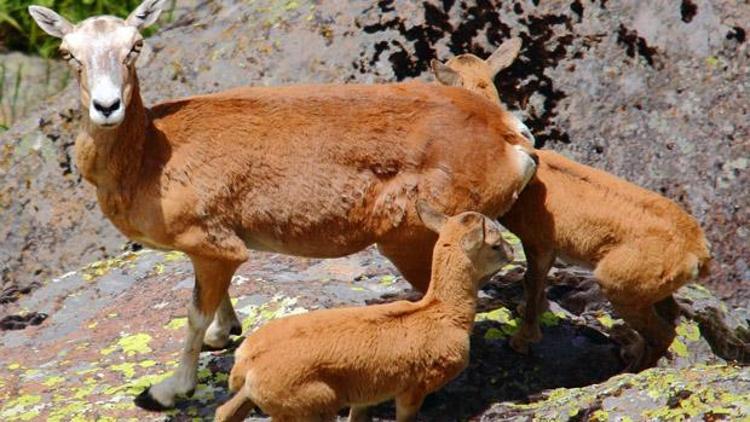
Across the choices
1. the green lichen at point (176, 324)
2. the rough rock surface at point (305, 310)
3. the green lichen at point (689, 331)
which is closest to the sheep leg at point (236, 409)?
the rough rock surface at point (305, 310)

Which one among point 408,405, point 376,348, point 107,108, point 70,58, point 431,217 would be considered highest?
point 70,58

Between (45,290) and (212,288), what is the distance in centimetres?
264

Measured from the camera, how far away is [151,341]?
439 inches

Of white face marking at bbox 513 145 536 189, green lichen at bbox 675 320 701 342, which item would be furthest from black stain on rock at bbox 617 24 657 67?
white face marking at bbox 513 145 536 189

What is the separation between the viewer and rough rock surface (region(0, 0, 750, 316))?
12.9 metres

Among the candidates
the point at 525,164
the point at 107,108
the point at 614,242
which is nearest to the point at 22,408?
the point at 107,108

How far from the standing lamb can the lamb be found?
2.02 ft

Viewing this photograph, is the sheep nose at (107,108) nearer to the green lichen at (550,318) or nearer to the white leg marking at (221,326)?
the white leg marking at (221,326)

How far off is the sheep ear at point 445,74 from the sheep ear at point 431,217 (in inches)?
82.4

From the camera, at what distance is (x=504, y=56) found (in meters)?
12.1

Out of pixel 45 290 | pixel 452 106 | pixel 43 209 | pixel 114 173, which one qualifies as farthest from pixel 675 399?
pixel 43 209

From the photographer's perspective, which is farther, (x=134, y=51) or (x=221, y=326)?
(x=221, y=326)

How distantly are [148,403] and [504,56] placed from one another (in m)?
3.67

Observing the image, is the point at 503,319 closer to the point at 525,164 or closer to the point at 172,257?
the point at 525,164
